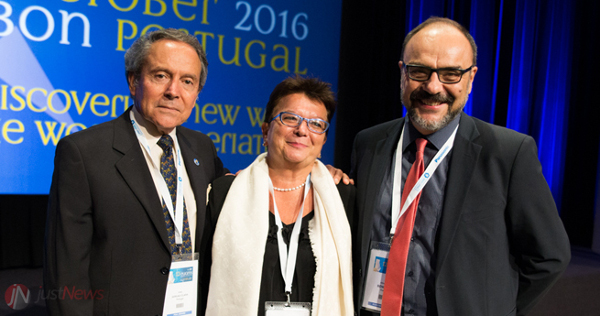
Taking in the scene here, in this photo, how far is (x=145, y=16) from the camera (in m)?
4.40

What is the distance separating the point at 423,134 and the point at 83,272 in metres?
1.46

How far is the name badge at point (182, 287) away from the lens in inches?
68.8

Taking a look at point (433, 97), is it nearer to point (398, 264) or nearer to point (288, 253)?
point (398, 264)

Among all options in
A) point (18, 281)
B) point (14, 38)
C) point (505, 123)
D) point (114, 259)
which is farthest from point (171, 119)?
point (505, 123)

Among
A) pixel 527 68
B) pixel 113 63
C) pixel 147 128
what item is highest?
pixel 527 68

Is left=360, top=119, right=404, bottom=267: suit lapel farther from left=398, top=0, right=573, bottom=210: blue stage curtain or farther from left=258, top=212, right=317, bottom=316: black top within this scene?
left=398, top=0, right=573, bottom=210: blue stage curtain

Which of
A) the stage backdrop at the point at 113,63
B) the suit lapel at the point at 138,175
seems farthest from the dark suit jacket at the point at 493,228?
the stage backdrop at the point at 113,63

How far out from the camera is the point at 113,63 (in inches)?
169

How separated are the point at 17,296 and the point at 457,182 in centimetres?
406

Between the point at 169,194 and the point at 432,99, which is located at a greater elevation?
the point at 432,99

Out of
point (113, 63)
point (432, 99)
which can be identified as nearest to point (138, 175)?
point (432, 99)

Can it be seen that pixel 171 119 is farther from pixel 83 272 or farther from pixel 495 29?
pixel 495 29

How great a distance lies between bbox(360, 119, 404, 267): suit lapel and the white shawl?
135 mm

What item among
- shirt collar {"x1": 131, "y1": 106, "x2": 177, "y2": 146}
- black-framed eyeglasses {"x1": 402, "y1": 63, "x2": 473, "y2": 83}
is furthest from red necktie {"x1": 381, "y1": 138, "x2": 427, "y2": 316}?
shirt collar {"x1": 131, "y1": 106, "x2": 177, "y2": 146}
